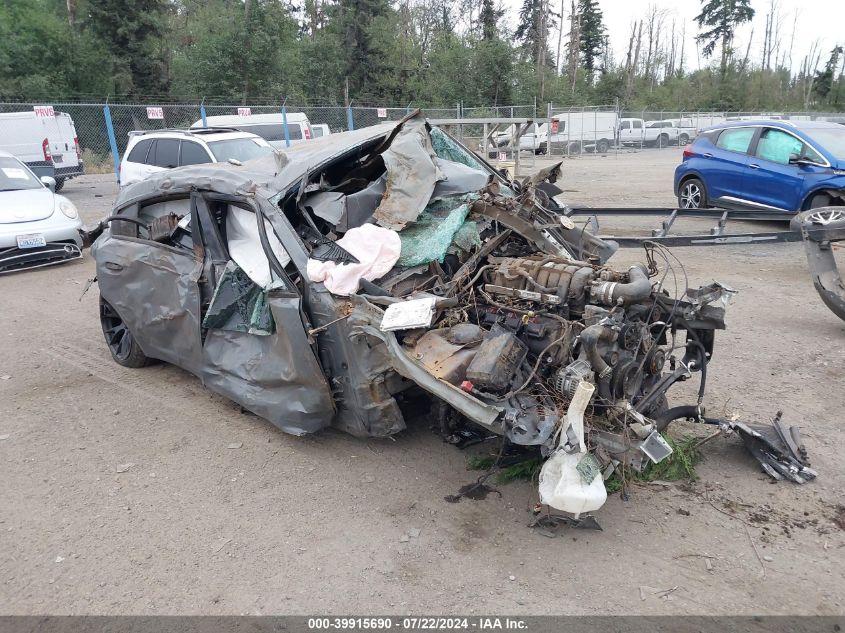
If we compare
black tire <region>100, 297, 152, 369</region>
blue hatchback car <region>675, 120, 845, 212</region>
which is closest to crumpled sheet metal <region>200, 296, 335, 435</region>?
black tire <region>100, 297, 152, 369</region>

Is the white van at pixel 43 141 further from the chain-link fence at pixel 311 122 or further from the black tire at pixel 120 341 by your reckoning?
the black tire at pixel 120 341

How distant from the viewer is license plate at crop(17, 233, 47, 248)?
895cm

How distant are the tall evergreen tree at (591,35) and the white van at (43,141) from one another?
2001 inches

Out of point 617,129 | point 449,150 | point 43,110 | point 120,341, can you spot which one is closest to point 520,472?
point 449,150

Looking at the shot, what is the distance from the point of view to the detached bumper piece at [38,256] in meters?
8.94

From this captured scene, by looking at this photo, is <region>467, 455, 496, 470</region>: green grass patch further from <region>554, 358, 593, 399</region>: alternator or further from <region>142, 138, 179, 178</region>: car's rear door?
<region>142, 138, 179, 178</region>: car's rear door

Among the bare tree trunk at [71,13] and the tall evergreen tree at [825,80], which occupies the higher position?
the bare tree trunk at [71,13]

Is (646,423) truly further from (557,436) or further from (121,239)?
(121,239)

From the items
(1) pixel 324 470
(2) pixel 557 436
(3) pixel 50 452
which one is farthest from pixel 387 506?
(3) pixel 50 452

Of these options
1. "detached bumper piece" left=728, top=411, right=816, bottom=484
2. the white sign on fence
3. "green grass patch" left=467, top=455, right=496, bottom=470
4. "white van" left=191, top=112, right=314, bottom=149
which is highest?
the white sign on fence

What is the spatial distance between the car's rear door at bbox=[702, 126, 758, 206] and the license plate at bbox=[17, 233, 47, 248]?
10.8m

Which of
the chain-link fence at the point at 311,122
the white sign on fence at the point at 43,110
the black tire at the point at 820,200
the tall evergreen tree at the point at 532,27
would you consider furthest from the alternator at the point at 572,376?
the tall evergreen tree at the point at 532,27

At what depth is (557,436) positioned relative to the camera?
3020 millimetres

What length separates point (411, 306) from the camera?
347 cm
